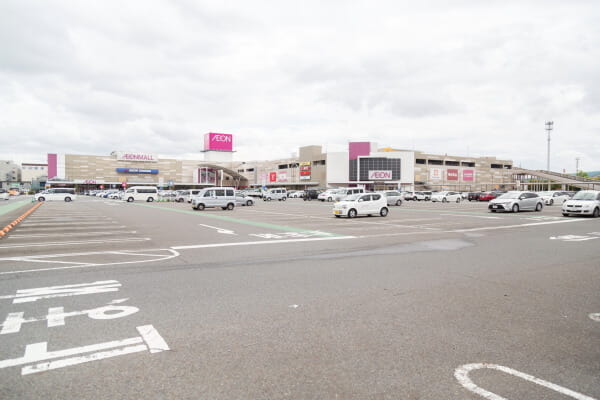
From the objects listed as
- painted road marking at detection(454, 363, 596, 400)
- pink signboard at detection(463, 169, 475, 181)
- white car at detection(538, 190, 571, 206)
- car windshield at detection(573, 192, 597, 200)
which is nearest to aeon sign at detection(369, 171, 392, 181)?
pink signboard at detection(463, 169, 475, 181)

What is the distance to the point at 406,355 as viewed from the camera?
11.8ft

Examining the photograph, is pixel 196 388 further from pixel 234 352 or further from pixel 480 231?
pixel 480 231

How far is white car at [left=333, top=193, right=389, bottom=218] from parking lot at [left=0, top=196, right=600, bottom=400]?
42.3ft

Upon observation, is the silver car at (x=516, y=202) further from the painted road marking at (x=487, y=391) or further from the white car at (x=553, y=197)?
the painted road marking at (x=487, y=391)

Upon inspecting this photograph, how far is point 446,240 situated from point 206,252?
7.76 metres

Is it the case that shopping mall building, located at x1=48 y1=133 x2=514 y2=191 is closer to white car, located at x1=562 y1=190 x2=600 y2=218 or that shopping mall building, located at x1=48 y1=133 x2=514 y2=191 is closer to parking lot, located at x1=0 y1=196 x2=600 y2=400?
white car, located at x1=562 y1=190 x2=600 y2=218

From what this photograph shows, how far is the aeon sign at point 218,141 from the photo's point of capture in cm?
12775

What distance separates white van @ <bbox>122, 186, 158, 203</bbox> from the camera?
4869 centimetres

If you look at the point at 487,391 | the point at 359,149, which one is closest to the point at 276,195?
the point at 359,149

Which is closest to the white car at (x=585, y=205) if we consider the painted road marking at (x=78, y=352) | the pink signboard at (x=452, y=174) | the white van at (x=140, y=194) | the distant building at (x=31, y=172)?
the painted road marking at (x=78, y=352)

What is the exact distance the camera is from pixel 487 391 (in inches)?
116

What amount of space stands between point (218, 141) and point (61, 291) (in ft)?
418

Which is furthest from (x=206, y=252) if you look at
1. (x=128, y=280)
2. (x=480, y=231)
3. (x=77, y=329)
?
(x=480, y=231)

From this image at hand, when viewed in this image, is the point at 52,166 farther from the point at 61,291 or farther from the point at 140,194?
the point at 61,291
